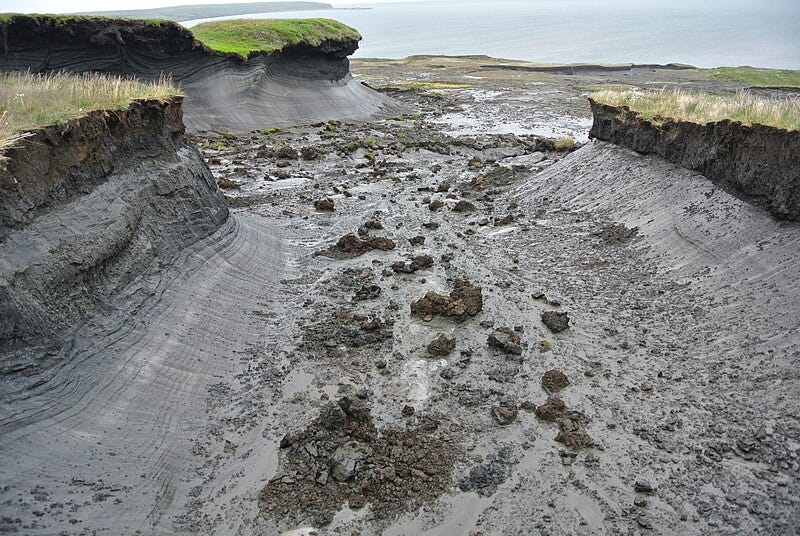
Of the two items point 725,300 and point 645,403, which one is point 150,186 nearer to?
point 645,403

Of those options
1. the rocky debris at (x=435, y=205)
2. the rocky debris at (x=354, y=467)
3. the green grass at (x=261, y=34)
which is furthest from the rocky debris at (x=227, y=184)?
the green grass at (x=261, y=34)

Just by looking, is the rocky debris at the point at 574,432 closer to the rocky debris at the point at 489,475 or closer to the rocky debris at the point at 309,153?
the rocky debris at the point at 489,475

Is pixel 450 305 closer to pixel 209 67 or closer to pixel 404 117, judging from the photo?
pixel 209 67

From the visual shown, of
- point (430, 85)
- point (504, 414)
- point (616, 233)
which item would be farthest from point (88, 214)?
point (430, 85)

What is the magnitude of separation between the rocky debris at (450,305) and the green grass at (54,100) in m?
6.76

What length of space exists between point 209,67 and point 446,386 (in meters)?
23.6

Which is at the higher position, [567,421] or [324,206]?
[324,206]

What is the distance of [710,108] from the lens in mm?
Result: 14984

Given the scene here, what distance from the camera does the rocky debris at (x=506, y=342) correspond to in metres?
10.4

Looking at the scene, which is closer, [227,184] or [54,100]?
[54,100]

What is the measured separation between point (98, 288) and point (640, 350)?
29.3 feet

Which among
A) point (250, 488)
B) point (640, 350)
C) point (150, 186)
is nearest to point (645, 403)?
point (640, 350)

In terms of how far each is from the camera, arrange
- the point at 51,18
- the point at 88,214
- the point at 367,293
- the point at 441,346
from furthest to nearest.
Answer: the point at 51,18, the point at 367,293, the point at 441,346, the point at 88,214

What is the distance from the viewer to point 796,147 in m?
11.1
